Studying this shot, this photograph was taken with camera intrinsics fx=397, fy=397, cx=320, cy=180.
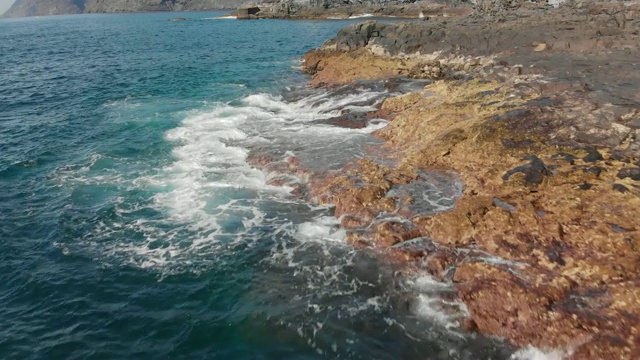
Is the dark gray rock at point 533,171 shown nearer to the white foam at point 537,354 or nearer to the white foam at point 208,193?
the white foam at point 537,354

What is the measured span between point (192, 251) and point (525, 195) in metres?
13.9

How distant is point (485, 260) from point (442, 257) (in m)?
1.44

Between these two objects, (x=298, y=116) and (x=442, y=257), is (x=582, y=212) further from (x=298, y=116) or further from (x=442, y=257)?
(x=298, y=116)

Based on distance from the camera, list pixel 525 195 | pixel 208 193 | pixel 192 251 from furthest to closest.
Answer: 1. pixel 208 193
2. pixel 192 251
3. pixel 525 195

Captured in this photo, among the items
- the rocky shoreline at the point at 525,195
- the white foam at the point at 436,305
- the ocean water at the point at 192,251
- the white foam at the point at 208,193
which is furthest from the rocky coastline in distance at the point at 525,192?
the white foam at the point at 208,193

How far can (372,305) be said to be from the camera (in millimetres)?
13016

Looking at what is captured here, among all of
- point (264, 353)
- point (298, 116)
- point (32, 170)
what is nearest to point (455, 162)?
point (264, 353)

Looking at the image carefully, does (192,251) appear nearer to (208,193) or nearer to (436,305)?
Answer: (208,193)

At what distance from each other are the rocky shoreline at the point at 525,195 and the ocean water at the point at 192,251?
3.86ft

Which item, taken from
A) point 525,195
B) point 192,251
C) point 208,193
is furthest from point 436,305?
point 208,193

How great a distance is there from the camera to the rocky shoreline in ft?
38.4

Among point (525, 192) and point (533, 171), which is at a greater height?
point (533, 171)

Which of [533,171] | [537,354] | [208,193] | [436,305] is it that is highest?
[533,171]

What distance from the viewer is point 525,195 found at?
16.3 metres
